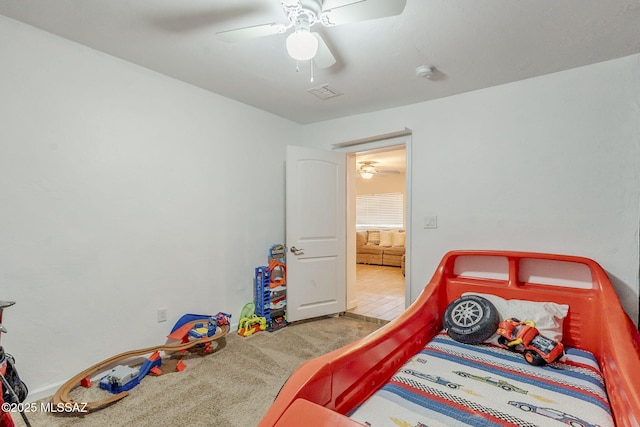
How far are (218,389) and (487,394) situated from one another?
63.6 inches

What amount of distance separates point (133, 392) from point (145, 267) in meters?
0.87

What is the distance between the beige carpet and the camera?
168 centimetres

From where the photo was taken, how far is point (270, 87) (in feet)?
8.68

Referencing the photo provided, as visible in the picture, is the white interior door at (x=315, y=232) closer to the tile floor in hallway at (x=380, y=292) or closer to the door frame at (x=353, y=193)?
the door frame at (x=353, y=193)

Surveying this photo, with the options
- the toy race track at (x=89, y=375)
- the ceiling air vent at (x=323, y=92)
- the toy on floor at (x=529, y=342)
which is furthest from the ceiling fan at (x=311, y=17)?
the toy race track at (x=89, y=375)

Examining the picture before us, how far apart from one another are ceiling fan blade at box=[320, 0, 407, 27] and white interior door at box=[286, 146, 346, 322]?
1.86 meters

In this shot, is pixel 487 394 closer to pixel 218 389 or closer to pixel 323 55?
pixel 218 389

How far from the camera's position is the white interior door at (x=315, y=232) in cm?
320

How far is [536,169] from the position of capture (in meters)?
2.38

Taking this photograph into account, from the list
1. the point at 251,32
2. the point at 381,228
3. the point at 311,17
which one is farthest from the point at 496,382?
the point at 381,228

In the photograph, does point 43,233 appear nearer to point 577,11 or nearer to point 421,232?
point 421,232

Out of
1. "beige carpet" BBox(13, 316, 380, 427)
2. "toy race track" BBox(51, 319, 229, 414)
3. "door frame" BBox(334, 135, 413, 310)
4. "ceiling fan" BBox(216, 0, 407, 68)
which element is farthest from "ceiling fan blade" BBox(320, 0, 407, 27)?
"toy race track" BBox(51, 319, 229, 414)

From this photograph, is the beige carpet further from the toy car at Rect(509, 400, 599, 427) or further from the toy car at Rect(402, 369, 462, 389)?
the toy car at Rect(509, 400, 599, 427)

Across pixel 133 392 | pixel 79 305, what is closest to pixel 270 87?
pixel 79 305
